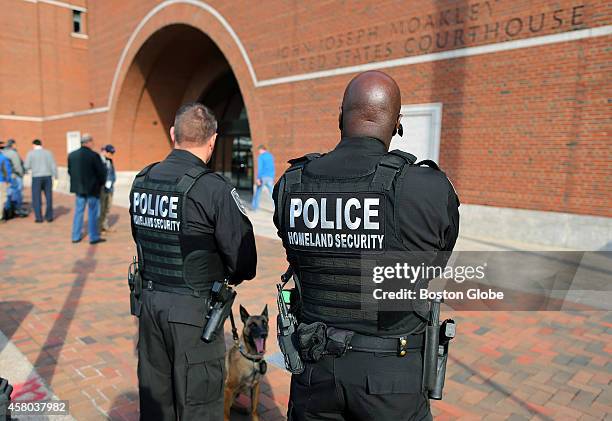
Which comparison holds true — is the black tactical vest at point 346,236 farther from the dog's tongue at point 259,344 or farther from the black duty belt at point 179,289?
the dog's tongue at point 259,344

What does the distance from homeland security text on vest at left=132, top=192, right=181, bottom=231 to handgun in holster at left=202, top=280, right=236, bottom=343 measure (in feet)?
1.30

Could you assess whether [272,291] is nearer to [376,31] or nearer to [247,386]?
[247,386]

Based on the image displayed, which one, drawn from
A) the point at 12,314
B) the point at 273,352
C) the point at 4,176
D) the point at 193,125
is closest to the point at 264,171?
the point at 4,176

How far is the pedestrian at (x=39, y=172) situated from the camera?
10.3 meters

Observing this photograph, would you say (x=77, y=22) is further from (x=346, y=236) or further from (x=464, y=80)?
(x=346, y=236)

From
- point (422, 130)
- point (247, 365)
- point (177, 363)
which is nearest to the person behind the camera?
point (177, 363)

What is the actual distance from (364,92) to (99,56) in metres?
24.5

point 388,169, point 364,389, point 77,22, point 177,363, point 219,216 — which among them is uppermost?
point 77,22

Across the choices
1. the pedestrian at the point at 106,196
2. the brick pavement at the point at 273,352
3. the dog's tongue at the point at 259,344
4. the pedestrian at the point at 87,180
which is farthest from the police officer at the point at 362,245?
the pedestrian at the point at 106,196

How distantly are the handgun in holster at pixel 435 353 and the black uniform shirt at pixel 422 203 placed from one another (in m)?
0.30

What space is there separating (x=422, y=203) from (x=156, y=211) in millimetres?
1483

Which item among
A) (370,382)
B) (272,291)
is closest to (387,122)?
(370,382)

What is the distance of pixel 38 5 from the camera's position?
2831 centimetres

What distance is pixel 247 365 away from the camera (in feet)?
9.80
